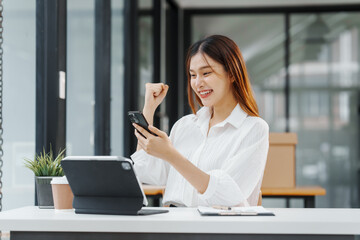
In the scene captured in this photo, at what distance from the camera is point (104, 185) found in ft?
5.23

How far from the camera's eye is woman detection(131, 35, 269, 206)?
1.95 m

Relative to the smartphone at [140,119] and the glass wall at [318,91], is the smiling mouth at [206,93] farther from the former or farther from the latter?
the glass wall at [318,91]

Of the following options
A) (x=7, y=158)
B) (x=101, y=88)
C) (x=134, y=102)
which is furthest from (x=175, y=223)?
(x=134, y=102)

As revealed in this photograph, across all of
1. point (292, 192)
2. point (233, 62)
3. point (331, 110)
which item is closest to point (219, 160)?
point (233, 62)

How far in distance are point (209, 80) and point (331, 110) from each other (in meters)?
3.87

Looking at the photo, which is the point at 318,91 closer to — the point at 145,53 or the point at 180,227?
the point at 145,53

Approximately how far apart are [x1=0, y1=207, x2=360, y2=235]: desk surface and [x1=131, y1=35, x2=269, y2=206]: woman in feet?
1.13

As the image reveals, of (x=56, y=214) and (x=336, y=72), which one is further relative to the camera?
(x=336, y=72)

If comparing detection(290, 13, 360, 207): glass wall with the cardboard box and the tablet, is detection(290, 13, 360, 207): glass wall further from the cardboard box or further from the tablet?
the tablet

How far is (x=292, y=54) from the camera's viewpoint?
5781mm

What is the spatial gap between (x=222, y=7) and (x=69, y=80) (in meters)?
3.33

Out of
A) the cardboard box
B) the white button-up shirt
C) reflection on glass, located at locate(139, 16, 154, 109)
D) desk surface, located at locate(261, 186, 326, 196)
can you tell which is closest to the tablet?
the white button-up shirt

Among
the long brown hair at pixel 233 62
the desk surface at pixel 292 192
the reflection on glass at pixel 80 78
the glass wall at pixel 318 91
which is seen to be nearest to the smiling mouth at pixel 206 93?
the long brown hair at pixel 233 62

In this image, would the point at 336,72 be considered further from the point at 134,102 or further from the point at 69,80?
the point at 69,80
